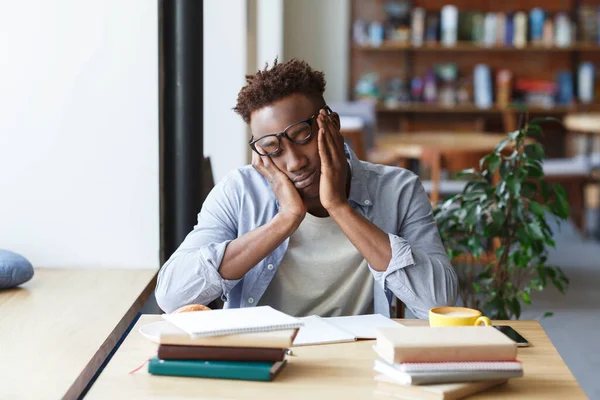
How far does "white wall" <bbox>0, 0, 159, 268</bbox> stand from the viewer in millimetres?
2408

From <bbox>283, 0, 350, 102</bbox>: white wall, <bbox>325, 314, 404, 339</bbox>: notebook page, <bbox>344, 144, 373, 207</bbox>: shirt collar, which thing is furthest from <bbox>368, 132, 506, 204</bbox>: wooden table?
<bbox>325, 314, 404, 339</bbox>: notebook page

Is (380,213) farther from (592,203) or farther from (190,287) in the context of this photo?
(592,203)

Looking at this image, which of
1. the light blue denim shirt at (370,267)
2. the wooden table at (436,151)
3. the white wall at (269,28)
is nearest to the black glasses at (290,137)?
the light blue denim shirt at (370,267)

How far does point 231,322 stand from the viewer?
54.2 inches

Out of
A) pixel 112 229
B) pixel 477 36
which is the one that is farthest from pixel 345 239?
pixel 477 36

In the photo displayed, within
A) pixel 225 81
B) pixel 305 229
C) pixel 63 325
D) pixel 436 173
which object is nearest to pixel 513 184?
pixel 305 229

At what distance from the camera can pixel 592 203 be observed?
25.8 ft

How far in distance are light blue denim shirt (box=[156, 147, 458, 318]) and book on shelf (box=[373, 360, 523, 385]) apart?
60 centimetres

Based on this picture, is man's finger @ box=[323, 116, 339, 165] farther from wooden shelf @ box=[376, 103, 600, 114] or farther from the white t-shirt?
wooden shelf @ box=[376, 103, 600, 114]

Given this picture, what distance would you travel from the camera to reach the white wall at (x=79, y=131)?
2408 millimetres

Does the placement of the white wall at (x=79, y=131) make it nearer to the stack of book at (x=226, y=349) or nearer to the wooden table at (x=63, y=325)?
the wooden table at (x=63, y=325)

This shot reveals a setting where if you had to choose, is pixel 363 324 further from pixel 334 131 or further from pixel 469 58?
pixel 469 58

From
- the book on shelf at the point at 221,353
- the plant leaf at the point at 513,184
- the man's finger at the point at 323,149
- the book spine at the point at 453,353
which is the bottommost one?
the book on shelf at the point at 221,353

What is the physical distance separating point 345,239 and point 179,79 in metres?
0.83
